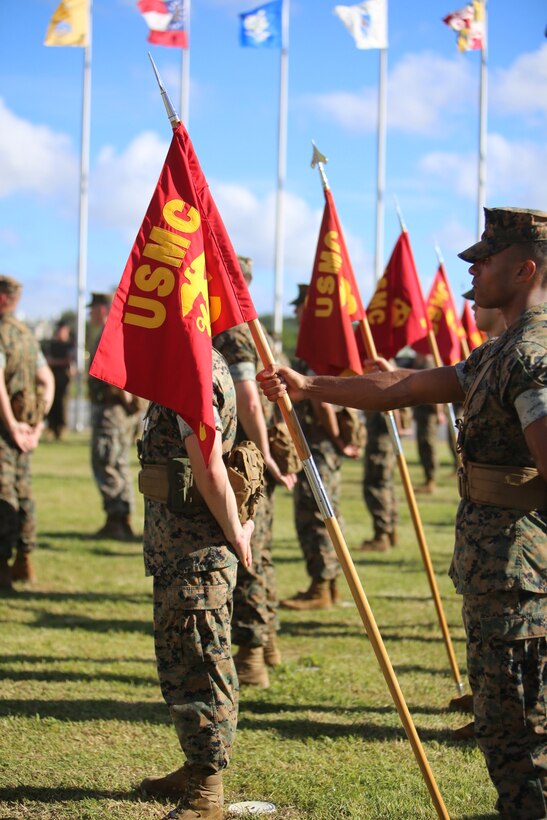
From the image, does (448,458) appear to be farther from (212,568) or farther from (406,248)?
(212,568)

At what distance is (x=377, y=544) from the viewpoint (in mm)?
10680

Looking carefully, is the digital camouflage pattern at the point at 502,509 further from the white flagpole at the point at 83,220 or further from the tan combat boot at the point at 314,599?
the white flagpole at the point at 83,220

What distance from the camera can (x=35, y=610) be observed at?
25.2 ft

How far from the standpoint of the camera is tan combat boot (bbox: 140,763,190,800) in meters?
4.22

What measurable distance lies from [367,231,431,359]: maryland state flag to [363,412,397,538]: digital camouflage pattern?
325cm

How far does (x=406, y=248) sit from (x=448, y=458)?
15.9 metres

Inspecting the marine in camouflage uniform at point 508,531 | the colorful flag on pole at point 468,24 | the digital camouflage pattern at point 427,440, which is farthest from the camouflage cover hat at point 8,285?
the colorful flag on pole at point 468,24

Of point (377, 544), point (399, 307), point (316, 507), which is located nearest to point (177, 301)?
point (399, 307)

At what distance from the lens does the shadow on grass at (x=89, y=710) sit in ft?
17.3

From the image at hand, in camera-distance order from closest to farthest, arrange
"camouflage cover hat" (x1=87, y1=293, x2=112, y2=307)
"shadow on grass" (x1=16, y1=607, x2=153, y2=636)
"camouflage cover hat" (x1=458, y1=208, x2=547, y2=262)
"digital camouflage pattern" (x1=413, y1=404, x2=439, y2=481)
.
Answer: "camouflage cover hat" (x1=458, y1=208, x2=547, y2=262)
"shadow on grass" (x1=16, y1=607, x2=153, y2=636)
"camouflage cover hat" (x1=87, y1=293, x2=112, y2=307)
"digital camouflage pattern" (x1=413, y1=404, x2=439, y2=481)

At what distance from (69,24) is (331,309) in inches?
787

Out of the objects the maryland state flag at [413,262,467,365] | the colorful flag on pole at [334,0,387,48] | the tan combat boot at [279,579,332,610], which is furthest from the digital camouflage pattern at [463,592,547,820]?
the colorful flag on pole at [334,0,387,48]

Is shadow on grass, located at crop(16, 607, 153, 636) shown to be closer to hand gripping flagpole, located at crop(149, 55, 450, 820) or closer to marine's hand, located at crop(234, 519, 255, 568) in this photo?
marine's hand, located at crop(234, 519, 255, 568)

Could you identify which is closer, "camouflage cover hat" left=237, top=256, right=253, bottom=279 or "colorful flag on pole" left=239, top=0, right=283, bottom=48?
"camouflage cover hat" left=237, top=256, right=253, bottom=279
